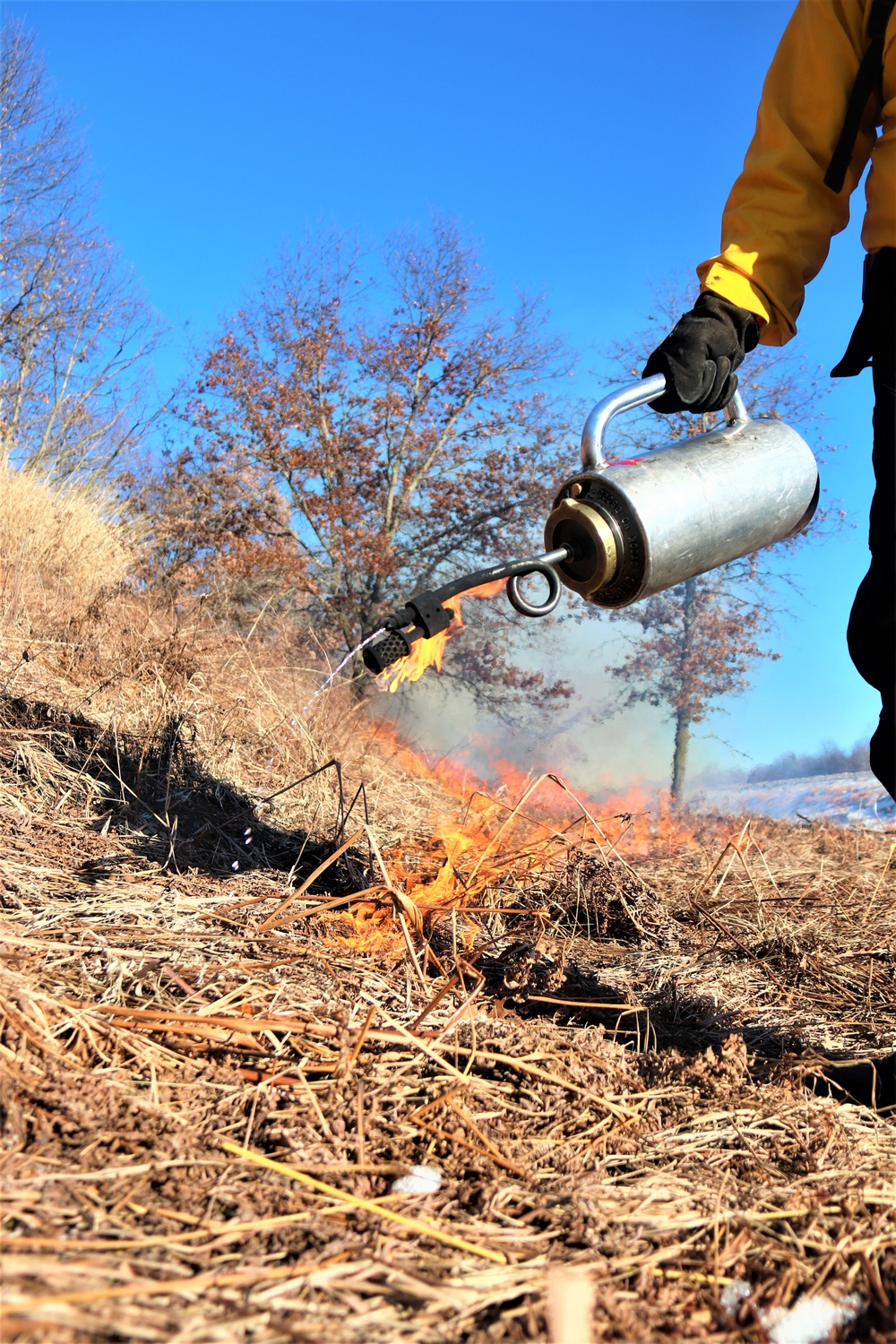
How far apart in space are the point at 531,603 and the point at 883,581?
75 centimetres

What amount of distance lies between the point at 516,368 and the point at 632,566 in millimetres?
9827

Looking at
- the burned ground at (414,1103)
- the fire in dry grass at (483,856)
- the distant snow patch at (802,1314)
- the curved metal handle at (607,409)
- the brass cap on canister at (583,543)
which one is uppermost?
the curved metal handle at (607,409)

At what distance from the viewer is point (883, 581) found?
1837 mm

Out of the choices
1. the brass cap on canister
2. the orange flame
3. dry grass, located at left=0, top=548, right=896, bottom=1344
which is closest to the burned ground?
dry grass, located at left=0, top=548, right=896, bottom=1344

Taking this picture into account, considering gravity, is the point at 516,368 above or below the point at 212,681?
above

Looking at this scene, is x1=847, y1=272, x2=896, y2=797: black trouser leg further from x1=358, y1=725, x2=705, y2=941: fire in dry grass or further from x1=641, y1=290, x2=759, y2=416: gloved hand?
x1=358, y1=725, x2=705, y2=941: fire in dry grass

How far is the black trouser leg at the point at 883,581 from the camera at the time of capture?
1823 millimetres

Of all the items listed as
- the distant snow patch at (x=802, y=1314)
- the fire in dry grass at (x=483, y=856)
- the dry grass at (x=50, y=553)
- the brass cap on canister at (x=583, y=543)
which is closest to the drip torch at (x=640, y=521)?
the brass cap on canister at (x=583, y=543)

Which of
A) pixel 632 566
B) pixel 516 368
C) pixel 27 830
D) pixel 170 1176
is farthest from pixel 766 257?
pixel 516 368

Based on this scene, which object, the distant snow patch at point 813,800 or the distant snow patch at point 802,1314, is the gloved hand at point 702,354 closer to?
the distant snow patch at point 802,1314

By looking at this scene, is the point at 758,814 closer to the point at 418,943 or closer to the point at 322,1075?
the point at 418,943

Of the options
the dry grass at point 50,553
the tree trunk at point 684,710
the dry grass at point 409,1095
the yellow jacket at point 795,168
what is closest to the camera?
the dry grass at point 409,1095

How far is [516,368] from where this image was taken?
36.2 ft

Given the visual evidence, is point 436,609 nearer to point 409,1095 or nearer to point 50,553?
point 409,1095
